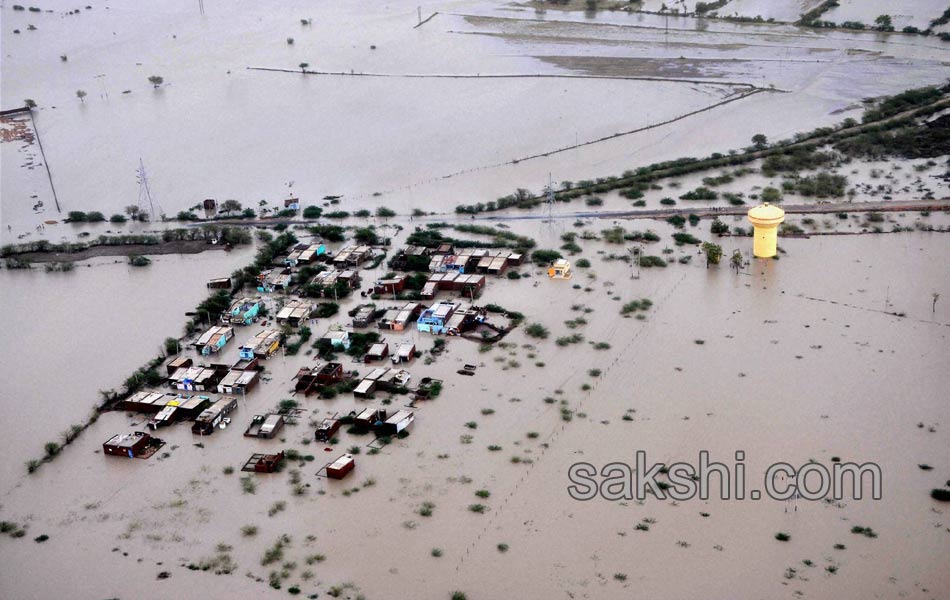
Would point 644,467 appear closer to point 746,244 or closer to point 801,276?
point 801,276

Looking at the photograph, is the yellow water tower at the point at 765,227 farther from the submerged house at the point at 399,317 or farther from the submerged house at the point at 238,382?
the submerged house at the point at 238,382

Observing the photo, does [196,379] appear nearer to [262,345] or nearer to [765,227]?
[262,345]

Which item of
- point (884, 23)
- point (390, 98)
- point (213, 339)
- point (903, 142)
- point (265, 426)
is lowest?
point (265, 426)

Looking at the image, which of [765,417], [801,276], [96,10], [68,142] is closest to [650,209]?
[801,276]

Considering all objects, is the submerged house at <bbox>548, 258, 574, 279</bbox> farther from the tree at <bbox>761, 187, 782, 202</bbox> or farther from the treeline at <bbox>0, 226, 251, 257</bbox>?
the treeline at <bbox>0, 226, 251, 257</bbox>

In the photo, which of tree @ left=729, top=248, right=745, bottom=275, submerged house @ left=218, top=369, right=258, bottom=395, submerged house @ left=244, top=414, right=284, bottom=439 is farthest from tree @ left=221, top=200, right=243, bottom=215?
tree @ left=729, top=248, right=745, bottom=275

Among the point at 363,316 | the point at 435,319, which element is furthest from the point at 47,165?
the point at 435,319
